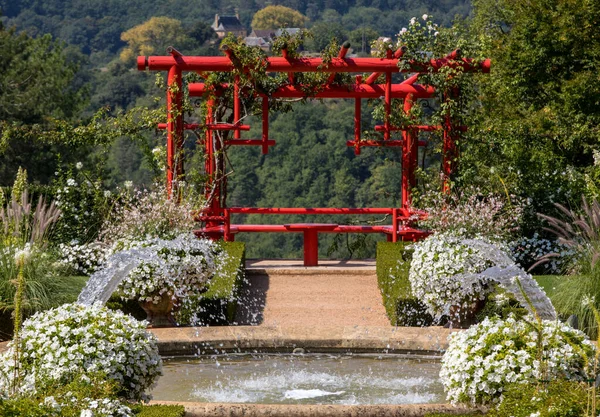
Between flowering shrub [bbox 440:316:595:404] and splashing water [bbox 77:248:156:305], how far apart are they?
9.45ft

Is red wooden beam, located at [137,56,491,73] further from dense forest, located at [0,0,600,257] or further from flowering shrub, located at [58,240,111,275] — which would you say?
flowering shrub, located at [58,240,111,275]

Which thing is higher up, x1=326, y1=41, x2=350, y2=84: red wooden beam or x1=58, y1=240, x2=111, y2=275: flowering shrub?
x1=326, y1=41, x2=350, y2=84: red wooden beam

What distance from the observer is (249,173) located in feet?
100

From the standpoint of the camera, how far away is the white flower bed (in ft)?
25.6

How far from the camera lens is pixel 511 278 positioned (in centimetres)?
629

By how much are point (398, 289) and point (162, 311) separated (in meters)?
1.81

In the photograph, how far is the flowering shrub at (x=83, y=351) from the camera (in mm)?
5035

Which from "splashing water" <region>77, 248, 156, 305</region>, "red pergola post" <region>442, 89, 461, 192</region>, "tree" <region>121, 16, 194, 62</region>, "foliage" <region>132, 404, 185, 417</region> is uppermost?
"tree" <region>121, 16, 194, 62</region>

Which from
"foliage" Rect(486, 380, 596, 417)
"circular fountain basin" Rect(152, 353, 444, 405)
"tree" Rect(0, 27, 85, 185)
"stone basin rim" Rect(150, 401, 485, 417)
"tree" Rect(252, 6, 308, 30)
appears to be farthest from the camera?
"tree" Rect(252, 6, 308, 30)

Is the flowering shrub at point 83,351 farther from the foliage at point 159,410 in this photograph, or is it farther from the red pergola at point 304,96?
the red pergola at point 304,96

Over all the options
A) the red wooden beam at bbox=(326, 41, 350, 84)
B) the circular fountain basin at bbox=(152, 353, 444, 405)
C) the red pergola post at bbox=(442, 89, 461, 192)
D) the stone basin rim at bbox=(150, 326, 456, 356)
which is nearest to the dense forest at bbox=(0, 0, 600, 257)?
the red pergola post at bbox=(442, 89, 461, 192)

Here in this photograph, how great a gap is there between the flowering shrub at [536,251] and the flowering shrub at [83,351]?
565cm

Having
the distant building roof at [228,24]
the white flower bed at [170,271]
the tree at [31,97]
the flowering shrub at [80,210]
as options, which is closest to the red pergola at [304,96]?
the flowering shrub at [80,210]

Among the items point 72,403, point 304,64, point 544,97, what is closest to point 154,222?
point 304,64
